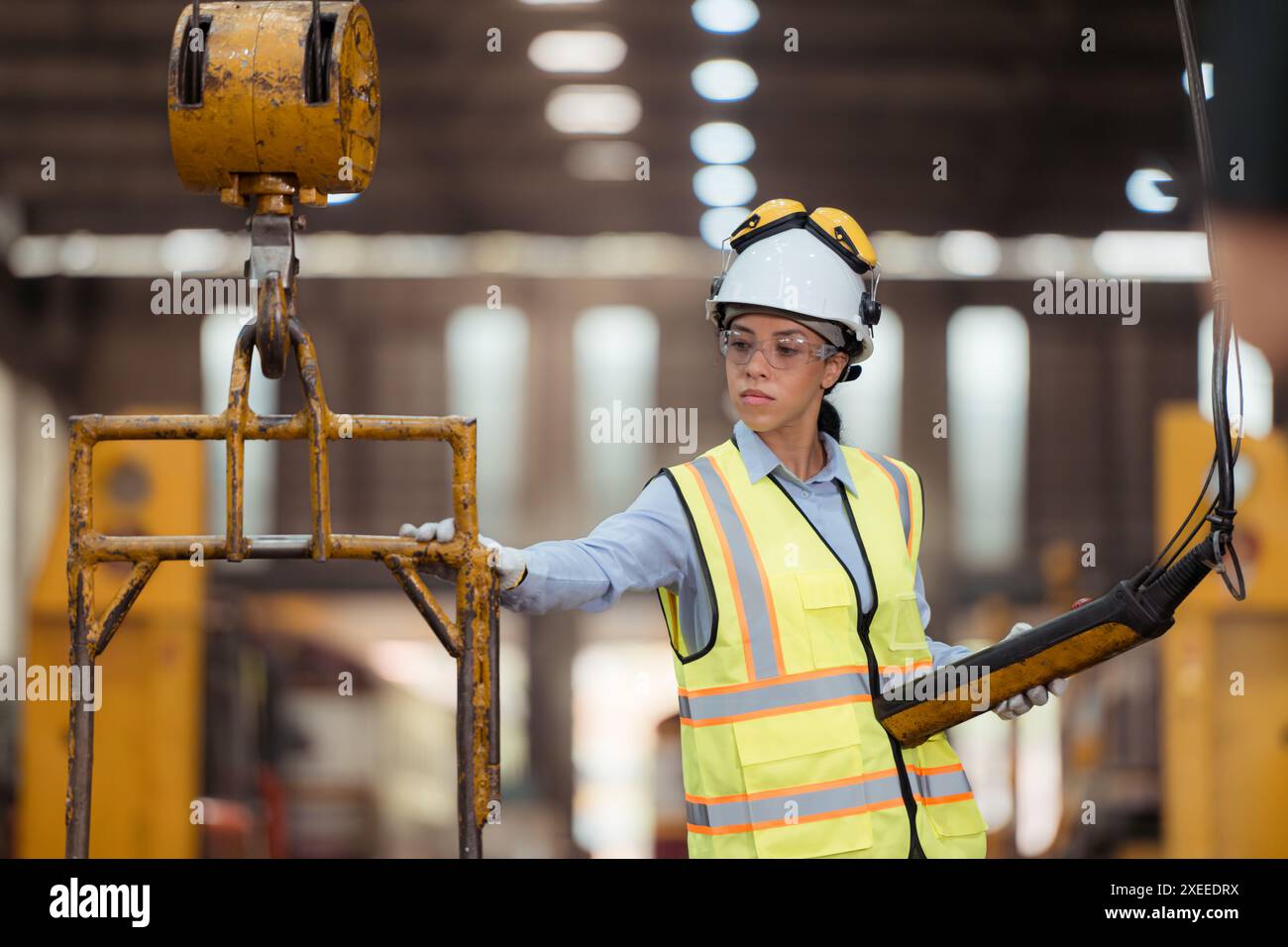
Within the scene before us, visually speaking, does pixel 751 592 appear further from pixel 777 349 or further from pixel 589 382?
pixel 589 382

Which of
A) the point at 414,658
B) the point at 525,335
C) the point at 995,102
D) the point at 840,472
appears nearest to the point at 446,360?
the point at 525,335

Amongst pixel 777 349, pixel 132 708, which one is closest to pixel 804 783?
pixel 777 349

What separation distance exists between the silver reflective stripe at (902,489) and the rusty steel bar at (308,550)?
0.94 metres

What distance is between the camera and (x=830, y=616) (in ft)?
10.0

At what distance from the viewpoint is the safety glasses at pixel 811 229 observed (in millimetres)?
3203

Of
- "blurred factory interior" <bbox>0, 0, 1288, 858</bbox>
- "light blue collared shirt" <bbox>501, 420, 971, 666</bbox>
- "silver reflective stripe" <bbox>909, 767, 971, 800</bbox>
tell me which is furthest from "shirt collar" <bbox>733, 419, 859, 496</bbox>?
"blurred factory interior" <bbox>0, 0, 1288, 858</bbox>

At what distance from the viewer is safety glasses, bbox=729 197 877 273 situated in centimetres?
320

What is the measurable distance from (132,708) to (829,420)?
5.50 m

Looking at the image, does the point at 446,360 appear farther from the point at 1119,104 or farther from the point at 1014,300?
the point at 1119,104

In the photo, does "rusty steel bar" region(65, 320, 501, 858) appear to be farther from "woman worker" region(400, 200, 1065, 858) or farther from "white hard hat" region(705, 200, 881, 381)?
"white hard hat" region(705, 200, 881, 381)

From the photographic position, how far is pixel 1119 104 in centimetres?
1115

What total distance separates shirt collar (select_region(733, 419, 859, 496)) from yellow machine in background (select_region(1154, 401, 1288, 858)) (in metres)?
4.67

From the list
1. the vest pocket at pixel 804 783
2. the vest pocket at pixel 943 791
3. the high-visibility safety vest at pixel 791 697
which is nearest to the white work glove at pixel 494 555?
the high-visibility safety vest at pixel 791 697

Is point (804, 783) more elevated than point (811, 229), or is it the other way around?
point (811, 229)
